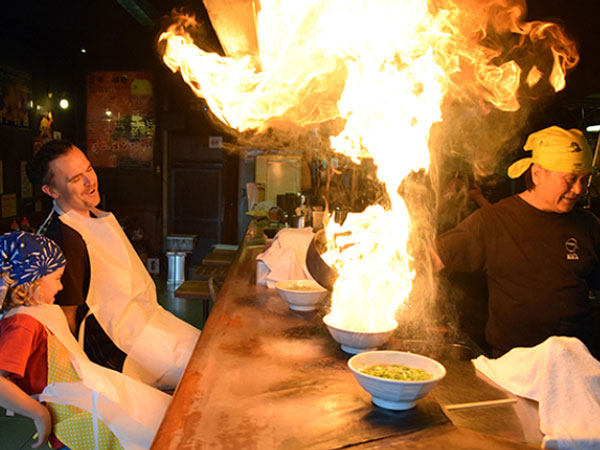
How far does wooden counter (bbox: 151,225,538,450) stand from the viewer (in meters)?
1.47

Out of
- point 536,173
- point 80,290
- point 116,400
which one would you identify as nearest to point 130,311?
point 80,290

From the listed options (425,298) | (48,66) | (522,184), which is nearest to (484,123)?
(522,184)

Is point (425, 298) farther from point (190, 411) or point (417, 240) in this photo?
point (190, 411)

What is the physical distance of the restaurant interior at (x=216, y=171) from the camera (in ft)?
5.56

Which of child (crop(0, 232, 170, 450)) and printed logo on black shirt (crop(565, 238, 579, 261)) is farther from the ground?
printed logo on black shirt (crop(565, 238, 579, 261))

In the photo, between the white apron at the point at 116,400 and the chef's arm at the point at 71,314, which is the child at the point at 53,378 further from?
the chef's arm at the point at 71,314

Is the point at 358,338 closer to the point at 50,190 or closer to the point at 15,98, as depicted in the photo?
the point at 50,190

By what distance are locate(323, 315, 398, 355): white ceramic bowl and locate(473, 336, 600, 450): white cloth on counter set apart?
1.53 feet

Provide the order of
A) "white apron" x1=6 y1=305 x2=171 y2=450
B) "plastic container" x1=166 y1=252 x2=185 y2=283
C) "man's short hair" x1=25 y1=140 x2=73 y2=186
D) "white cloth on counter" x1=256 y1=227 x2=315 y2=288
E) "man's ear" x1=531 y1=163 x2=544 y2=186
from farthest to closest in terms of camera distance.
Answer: "plastic container" x1=166 y1=252 x2=185 y2=283, "white cloth on counter" x1=256 y1=227 x2=315 y2=288, "man's ear" x1=531 y1=163 x2=544 y2=186, "man's short hair" x1=25 y1=140 x2=73 y2=186, "white apron" x1=6 y1=305 x2=171 y2=450

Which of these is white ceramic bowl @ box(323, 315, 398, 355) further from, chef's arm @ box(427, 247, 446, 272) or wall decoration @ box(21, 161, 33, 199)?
wall decoration @ box(21, 161, 33, 199)

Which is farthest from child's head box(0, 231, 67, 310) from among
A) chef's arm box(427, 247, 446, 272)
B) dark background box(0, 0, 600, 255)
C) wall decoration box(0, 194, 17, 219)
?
wall decoration box(0, 194, 17, 219)

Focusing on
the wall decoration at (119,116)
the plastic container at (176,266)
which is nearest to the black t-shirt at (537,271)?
the plastic container at (176,266)

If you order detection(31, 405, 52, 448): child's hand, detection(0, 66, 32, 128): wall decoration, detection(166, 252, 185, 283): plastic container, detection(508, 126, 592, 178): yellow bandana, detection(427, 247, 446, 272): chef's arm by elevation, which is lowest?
detection(166, 252, 185, 283): plastic container

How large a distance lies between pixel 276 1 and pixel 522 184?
404cm
